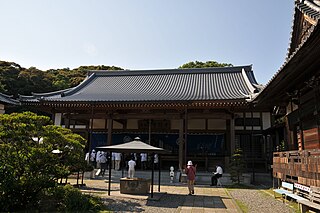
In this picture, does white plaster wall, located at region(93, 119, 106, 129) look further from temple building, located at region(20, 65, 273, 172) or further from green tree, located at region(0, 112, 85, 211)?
green tree, located at region(0, 112, 85, 211)

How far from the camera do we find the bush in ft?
22.5

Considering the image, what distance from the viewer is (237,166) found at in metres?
13.4

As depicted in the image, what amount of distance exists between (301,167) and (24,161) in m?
7.25

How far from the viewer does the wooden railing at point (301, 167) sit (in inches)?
241

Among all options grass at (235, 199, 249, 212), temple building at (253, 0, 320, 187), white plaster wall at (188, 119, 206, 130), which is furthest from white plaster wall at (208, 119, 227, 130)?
grass at (235, 199, 249, 212)

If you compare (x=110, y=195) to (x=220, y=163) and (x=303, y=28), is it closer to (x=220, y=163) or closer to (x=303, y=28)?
(x=303, y=28)

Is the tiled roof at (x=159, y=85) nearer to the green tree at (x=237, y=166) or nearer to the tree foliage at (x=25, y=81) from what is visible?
the green tree at (x=237, y=166)

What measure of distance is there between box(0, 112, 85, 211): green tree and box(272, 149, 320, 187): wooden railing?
21.4 feet

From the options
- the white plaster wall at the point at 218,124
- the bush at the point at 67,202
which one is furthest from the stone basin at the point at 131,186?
the white plaster wall at the point at 218,124

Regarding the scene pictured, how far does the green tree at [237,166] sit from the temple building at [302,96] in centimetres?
310

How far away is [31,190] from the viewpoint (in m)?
6.80

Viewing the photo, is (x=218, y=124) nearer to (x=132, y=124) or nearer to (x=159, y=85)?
(x=159, y=85)

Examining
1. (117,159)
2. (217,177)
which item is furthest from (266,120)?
(117,159)

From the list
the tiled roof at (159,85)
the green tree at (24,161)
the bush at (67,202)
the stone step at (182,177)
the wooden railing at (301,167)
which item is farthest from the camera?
the tiled roof at (159,85)
